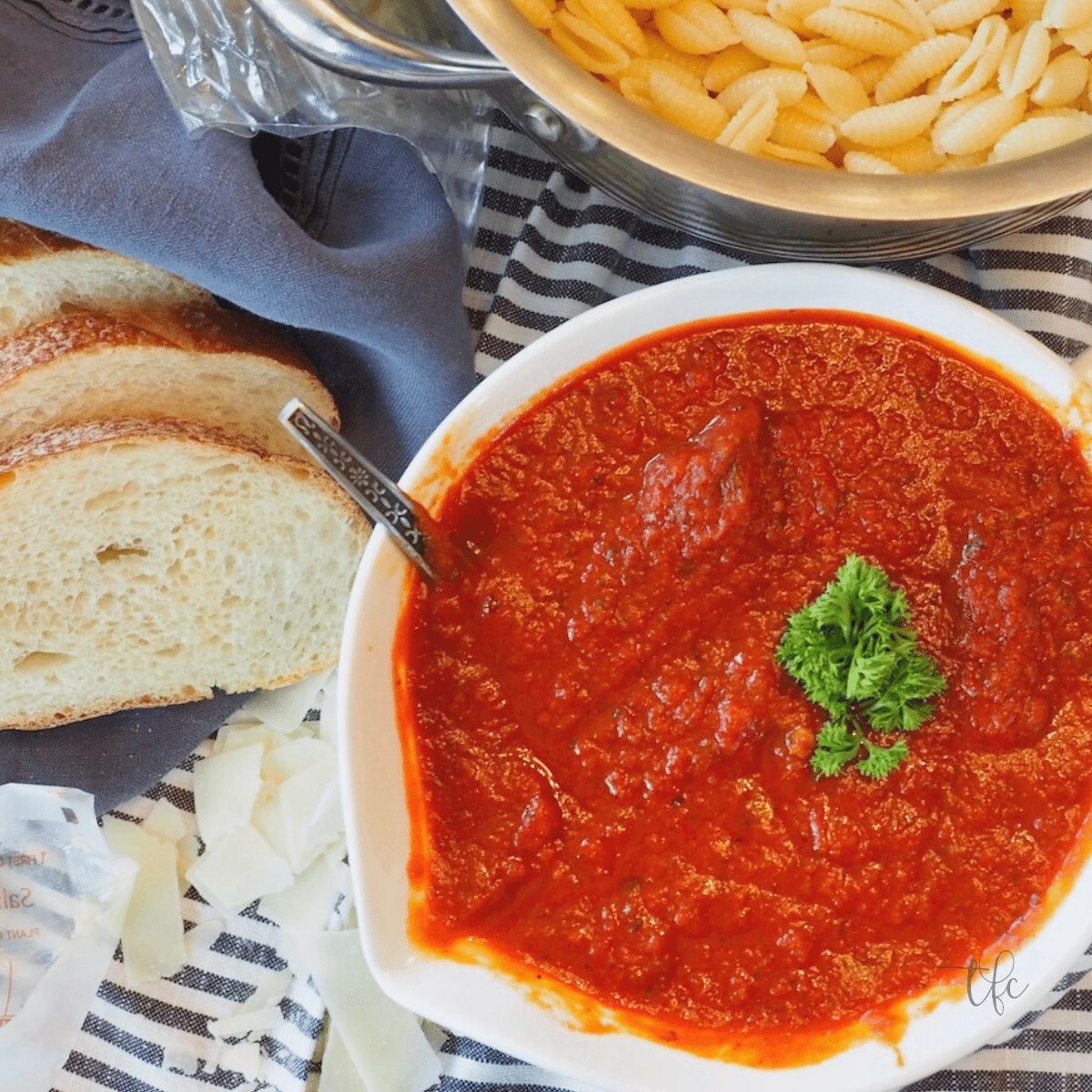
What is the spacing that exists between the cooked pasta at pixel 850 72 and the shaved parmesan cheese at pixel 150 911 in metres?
1.98

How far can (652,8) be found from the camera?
232 centimetres

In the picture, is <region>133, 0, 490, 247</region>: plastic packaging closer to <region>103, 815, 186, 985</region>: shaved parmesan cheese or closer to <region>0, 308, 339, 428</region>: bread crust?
<region>0, 308, 339, 428</region>: bread crust

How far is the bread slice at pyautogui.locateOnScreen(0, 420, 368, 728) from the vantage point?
2.78m

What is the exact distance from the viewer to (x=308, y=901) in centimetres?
302

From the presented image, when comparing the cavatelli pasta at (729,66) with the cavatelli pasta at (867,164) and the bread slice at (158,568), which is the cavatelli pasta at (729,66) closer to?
the cavatelli pasta at (867,164)

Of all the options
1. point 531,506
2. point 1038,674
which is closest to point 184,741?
point 531,506

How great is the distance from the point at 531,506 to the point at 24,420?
1.19 meters

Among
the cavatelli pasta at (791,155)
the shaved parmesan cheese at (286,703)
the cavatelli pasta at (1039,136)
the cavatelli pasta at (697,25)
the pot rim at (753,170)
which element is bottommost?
the shaved parmesan cheese at (286,703)

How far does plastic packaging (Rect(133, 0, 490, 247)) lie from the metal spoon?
0.70m

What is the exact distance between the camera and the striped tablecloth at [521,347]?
277cm

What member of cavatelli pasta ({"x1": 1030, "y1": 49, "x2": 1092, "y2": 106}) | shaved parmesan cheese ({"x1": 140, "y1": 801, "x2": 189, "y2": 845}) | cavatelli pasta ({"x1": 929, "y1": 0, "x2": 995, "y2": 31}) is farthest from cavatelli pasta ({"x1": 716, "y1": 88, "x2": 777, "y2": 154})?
shaved parmesan cheese ({"x1": 140, "y1": 801, "x2": 189, "y2": 845})

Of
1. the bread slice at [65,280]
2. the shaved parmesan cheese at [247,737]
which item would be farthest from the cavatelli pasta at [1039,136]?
the shaved parmesan cheese at [247,737]

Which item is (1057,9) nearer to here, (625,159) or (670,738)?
(625,159)

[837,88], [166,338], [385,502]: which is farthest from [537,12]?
[166,338]
